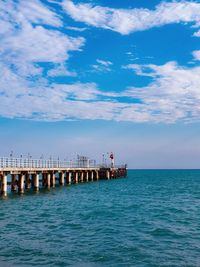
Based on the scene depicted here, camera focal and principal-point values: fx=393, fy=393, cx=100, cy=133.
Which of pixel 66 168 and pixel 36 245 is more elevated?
pixel 66 168

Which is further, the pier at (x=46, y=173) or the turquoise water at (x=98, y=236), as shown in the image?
the pier at (x=46, y=173)

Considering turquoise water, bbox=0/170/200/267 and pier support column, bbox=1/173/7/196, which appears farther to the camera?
pier support column, bbox=1/173/7/196

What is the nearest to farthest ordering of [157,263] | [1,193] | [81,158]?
[157,263]
[1,193]
[81,158]

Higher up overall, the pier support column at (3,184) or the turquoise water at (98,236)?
the pier support column at (3,184)

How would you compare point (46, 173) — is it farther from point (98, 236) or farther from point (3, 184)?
point (98, 236)

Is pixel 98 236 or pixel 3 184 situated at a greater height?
pixel 3 184

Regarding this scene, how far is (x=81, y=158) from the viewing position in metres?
78.7

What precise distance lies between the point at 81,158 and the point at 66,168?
17.6 metres

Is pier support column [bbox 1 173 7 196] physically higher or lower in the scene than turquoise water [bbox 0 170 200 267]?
higher

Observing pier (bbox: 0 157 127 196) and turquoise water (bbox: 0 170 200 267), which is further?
pier (bbox: 0 157 127 196)

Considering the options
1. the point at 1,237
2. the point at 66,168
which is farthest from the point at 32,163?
the point at 1,237

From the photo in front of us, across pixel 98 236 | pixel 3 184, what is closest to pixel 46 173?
pixel 3 184

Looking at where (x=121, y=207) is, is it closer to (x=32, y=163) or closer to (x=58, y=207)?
(x=58, y=207)

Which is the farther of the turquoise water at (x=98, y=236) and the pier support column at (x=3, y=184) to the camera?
the pier support column at (x=3, y=184)
